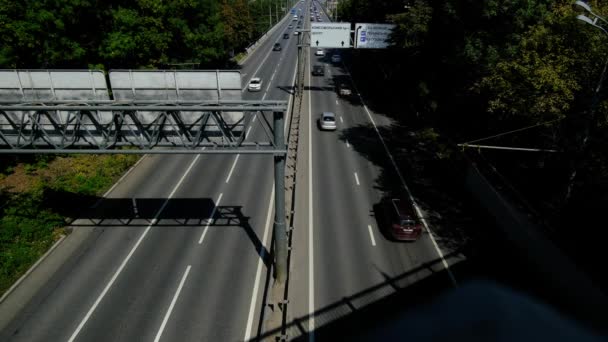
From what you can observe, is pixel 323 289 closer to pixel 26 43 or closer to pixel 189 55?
pixel 26 43

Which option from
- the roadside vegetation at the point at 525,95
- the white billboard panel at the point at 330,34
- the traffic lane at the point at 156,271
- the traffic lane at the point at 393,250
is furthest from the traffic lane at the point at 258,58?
the traffic lane at the point at 393,250

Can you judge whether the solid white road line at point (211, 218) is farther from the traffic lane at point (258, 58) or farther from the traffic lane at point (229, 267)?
the traffic lane at point (258, 58)

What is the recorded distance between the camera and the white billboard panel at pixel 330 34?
44562 mm

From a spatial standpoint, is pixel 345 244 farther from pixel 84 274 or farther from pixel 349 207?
pixel 84 274

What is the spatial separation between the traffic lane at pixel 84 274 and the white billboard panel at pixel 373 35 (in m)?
28.9

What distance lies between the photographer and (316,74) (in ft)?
205

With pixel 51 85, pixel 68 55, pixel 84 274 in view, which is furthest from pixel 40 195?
pixel 51 85

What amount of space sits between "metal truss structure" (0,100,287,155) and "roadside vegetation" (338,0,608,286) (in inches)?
637

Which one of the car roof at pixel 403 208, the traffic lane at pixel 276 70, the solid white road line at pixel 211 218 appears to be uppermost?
the traffic lane at pixel 276 70

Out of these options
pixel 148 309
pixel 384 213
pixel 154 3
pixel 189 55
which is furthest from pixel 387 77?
pixel 148 309

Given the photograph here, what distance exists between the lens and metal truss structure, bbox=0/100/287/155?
15367 mm

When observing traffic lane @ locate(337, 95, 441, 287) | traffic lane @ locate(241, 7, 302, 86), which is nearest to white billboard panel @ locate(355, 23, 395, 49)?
traffic lane @ locate(241, 7, 302, 86)

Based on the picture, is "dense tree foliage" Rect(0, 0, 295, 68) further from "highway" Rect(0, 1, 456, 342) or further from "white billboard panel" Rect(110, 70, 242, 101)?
"white billboard panel" Rect(110, 70, 242, 101)

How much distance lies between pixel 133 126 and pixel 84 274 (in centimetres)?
863
